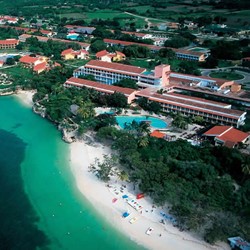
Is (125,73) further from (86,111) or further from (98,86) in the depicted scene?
(86,111)

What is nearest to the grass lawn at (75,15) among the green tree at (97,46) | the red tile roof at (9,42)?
the red tile roof at (9,42)

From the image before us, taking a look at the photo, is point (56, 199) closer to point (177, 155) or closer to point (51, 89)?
point (177, 155)

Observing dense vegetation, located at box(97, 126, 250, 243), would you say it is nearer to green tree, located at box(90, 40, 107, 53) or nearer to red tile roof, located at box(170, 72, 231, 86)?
red tile roof, located at box(170, 72, 231, 86)

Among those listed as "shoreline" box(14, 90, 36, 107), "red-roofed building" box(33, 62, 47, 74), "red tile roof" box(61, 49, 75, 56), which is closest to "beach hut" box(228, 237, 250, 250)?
"shoreline" box(14, 90, 36, 107)

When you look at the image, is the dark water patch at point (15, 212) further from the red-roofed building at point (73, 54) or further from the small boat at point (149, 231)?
the red-roofed building at point (73, 54)

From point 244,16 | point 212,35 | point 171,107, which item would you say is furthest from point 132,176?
point 244,16

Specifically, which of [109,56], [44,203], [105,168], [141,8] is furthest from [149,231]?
[141,8]
